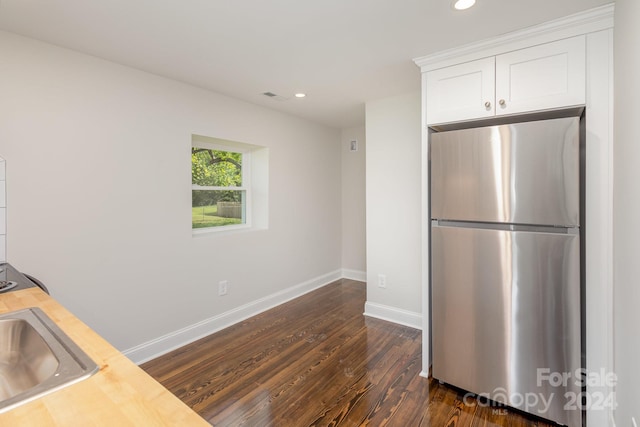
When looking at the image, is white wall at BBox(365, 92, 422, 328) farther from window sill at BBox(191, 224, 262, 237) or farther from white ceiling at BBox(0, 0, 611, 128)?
window sill at BBox(191, 224, 262, 237)

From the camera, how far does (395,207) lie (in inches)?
127

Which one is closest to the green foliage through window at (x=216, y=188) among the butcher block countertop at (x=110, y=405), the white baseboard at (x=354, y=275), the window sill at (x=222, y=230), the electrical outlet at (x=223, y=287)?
the window sill at (x=222, y=230)

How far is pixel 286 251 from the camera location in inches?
154

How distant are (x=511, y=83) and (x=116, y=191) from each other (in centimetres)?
280

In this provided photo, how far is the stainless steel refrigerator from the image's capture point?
1701 millimetres

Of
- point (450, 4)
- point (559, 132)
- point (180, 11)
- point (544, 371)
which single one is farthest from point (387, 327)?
point (180, 11)

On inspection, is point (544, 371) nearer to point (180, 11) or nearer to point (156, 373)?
point (156, 373)

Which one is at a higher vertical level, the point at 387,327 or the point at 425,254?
the point at 425,254

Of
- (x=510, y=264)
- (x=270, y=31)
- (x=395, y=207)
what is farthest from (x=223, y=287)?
(x=510, y=264)

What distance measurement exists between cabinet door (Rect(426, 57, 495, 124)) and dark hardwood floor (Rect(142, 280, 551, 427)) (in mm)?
1829

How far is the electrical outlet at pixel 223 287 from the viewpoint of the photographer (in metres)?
3.09

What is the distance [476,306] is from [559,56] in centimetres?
153

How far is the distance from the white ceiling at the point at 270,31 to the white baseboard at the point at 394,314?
222 cm

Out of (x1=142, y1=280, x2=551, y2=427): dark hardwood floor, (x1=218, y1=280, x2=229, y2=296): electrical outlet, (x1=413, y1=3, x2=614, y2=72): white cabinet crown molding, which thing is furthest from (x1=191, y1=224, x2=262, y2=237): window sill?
(x1=413, y1=3, x2=614, y2=72): white cabinet crown molding
